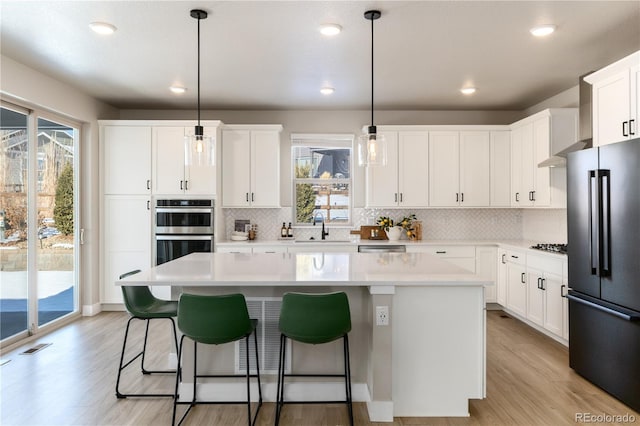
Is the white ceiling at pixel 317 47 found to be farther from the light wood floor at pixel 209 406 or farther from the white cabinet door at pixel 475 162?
the light wood floor at pixel 209 406

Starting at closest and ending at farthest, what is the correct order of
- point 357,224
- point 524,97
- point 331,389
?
point 331,389
point 524,97
point 357,224

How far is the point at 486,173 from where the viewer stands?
18.9 ft

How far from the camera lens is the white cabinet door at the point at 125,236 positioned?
542cm

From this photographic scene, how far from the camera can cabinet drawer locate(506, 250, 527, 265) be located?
16.0ft

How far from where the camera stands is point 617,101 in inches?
128

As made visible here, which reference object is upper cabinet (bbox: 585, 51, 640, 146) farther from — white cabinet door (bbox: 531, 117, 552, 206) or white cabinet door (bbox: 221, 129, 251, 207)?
white cabinet door (bbox: 221, 129, 251, 207)

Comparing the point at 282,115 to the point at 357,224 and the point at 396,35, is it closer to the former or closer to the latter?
the point at 357,224

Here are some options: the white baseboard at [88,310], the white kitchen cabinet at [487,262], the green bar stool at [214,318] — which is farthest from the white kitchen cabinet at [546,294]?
the white baseboard at [88,310]

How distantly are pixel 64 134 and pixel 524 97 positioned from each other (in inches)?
218

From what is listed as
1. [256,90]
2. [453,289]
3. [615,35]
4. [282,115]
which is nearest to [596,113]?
[615,35]

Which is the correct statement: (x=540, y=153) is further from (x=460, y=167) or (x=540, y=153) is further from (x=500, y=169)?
(x=460, y=167)

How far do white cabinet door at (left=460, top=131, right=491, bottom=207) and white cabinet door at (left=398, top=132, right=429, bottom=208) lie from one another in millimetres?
480

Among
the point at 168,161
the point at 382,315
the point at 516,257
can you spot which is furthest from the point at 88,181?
the point at 516,257

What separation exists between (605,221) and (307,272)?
6.96ft
